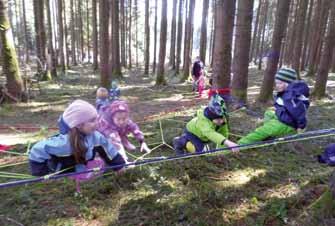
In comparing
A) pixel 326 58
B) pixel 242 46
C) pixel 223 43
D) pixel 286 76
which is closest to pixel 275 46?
pixel 242 46

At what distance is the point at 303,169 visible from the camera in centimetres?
493

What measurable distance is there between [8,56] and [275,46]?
27.7 ft

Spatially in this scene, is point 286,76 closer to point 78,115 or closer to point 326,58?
point 78,115

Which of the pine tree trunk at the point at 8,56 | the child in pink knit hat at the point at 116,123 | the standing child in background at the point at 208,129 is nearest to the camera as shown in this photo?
the standing child in background at the point at 208,129

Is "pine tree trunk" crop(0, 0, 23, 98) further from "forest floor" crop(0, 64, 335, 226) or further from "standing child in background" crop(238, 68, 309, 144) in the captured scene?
"standing child in background" crop(238, 68, 309, 144)

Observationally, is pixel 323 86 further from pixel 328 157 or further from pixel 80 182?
pixel 80 182

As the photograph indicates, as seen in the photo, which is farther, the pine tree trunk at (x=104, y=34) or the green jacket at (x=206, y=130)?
the pine tree trunk at (x=104, y=34)

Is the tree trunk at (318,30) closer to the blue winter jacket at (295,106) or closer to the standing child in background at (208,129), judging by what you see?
the blue winter jacket at (295,106)

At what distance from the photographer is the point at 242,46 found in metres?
8.30

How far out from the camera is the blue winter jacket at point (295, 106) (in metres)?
4.84

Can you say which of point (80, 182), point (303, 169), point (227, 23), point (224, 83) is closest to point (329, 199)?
point (303, 169)

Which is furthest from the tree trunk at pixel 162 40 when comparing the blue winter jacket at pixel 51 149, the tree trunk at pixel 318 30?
the blue winter jacket at pixel 51 149

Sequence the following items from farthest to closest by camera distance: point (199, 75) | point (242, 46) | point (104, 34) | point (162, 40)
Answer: point (162, 40), point (199, 75), point (104, 34), point (242, 46)

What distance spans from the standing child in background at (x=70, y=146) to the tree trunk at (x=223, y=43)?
398 cm
